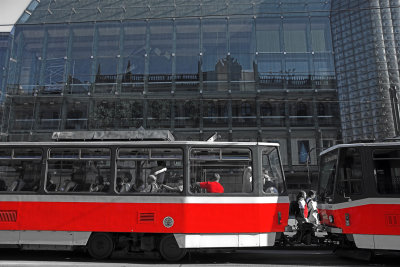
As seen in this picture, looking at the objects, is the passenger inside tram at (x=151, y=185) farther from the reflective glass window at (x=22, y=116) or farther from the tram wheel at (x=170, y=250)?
the reflective glass window at (x=22, y=116)

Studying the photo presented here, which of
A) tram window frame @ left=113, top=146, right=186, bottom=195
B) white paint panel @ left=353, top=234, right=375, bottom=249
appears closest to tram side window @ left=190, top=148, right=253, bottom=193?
tram window frame @ left=113, top=146, right=186, bottom=195

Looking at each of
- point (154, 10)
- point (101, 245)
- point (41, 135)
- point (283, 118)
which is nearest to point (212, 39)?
point (154, 10)

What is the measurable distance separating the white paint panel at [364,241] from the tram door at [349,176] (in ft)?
2.59

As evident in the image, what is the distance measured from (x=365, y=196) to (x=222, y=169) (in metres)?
3.11

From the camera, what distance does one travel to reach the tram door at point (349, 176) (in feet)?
23.2

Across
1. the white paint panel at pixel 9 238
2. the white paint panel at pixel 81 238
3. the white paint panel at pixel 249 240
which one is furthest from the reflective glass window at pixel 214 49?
the white paint panel at pixel 9 238

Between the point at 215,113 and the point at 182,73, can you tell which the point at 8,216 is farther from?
the point at 182,73

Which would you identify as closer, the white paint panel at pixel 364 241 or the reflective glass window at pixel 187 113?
the white paint panel at pixel 364 241

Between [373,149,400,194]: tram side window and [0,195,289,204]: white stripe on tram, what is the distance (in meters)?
2.02

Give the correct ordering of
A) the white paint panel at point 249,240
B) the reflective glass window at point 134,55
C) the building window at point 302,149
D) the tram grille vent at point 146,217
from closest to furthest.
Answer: the white paint panel at point 249,240 → the tram grille vent at point 146,217 → the building window at point 302,149 → the reflective glass window at point 134,55

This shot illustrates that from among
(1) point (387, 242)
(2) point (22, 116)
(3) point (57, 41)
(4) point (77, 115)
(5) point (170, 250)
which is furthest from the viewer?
(3) point (57, 41)

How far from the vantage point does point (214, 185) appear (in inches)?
281

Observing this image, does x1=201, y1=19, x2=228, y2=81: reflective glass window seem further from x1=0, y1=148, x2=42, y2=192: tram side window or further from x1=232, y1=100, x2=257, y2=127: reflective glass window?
x1=0, y1=148, x2=42, y2=192: tram side window

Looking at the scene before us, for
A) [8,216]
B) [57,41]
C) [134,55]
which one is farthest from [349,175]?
[57,41]
